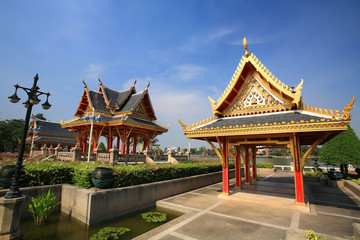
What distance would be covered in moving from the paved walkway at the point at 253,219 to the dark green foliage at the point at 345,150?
925cm

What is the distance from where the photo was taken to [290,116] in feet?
25.8

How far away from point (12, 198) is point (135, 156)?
34.0 ft

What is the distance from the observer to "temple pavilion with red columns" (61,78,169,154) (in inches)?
739

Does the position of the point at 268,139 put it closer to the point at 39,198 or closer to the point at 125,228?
the point at 125,228

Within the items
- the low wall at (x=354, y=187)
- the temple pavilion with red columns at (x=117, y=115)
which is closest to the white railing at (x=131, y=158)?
the temple pavilion with red columns at (x=117, y=115)

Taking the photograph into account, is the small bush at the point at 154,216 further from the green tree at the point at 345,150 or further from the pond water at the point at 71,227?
the green tree at the point at 345,150

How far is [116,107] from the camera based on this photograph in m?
A: 20.6

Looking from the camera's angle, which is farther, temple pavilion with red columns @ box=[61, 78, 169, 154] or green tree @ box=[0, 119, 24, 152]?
green tree @ box=[0, 119, 24, 152]

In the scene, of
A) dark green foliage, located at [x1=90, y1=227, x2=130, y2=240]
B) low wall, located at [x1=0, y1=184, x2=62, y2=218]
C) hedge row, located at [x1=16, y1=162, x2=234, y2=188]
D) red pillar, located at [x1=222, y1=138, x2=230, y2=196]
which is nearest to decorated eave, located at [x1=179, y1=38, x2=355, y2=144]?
red pillar, located at [x1=222, y1=138, x2=230, y2=196]

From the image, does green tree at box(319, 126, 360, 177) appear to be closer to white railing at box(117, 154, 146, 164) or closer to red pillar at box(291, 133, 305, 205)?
red pillar at box(291, 133, 305, 205)

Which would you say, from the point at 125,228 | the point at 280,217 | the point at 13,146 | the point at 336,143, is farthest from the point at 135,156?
the point at 13,146

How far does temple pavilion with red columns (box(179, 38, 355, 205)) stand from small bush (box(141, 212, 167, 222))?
395 cm

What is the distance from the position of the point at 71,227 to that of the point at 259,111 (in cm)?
943

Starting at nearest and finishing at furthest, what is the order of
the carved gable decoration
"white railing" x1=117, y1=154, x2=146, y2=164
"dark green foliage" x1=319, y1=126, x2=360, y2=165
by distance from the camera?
the carved gable decoration, "white railing" x1=117, y1=154, x2=146, y2=164, "dark green foliage" x1=319, y1=126, x2=360, y2=165
